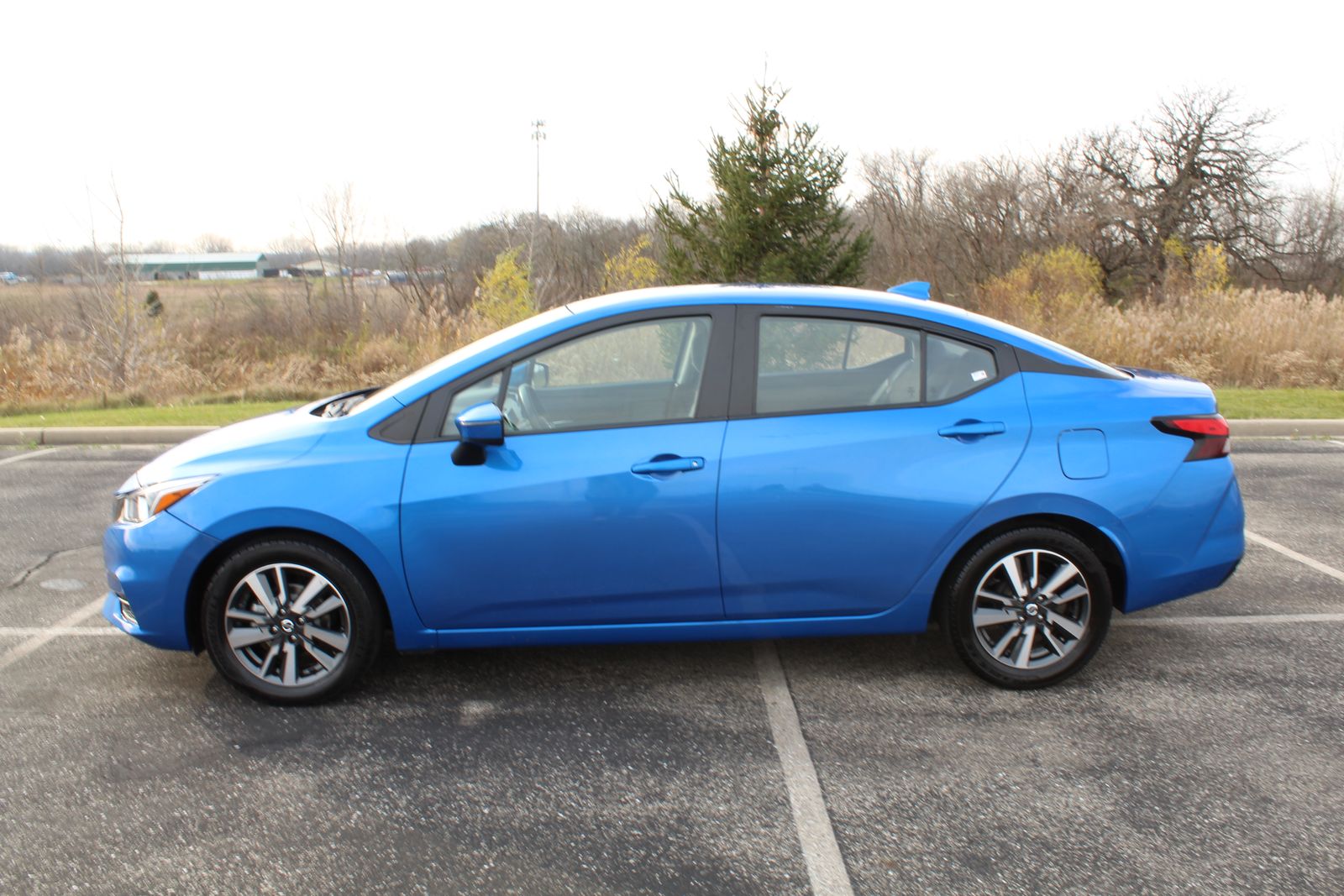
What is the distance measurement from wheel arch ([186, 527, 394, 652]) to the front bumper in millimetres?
26

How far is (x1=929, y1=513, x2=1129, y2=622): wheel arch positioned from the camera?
156 inches

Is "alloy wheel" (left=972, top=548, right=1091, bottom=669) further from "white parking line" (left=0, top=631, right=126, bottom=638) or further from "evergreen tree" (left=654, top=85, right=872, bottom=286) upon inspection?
"evergreen tree" (left=654, top=85, right=872, bottom=286)

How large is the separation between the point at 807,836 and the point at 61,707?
290cm

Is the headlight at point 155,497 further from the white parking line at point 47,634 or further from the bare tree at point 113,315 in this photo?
the bare tree at point 113,315

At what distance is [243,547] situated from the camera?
389cm

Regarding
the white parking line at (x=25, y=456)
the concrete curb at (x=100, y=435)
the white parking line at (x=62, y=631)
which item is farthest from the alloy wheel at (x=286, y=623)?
the concrete curb at (x=100, y=435)

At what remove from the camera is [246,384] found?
17125mm

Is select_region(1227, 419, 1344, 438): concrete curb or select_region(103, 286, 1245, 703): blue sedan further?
select_region(1227, 419, 1344, 438): concrete curb

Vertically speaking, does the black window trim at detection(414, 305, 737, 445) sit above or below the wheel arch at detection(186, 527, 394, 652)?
above

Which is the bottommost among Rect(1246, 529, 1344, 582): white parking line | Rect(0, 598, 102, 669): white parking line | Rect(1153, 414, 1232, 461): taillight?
Rect(0, 598, 102, 669): white parking line

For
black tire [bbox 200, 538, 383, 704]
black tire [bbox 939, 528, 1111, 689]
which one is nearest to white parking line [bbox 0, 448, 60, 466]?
black tire [bbox 200, 538, 383, 704]

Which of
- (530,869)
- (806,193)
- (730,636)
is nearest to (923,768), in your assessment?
(730,636)

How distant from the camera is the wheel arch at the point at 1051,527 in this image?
3.97 m

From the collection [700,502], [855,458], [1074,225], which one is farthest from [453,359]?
[1074,225]
